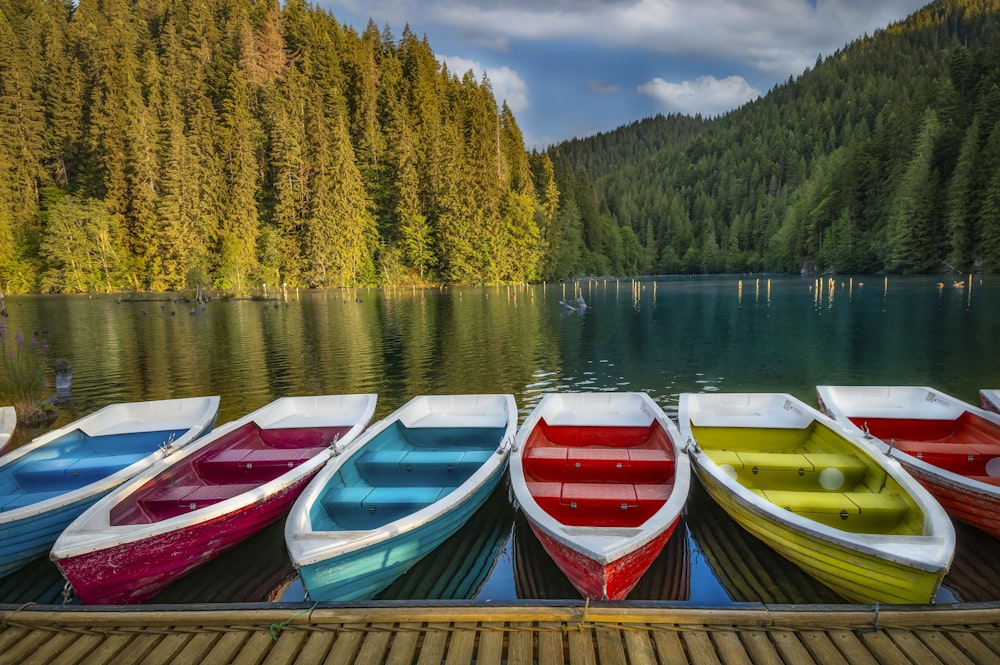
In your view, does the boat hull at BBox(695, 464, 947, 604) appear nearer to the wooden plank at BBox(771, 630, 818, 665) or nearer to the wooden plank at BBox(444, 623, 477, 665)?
the wooden plank at BBox(771, 630, 818, 665)

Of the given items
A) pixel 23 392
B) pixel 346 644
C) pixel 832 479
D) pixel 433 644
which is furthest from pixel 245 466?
pixel 23 392

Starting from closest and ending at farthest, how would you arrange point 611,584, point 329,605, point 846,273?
point 329,605 < point 611,584 < point 846,273

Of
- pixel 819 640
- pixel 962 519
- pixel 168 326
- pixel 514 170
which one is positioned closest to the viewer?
pixel 819 640

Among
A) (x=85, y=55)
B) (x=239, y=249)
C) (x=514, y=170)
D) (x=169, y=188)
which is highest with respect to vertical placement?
(x=85, y=55)

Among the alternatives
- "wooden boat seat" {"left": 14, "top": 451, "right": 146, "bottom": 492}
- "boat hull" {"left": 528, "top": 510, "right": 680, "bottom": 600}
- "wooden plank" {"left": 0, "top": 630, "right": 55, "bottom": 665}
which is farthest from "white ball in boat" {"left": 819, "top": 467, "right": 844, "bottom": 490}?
"wooden boat seat" {"left": 14, "top": 451, "right": 146, "bottom": 492}

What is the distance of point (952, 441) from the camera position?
848 centimetres

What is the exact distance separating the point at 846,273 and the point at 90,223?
342ft

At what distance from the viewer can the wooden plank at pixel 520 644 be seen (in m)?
3.45

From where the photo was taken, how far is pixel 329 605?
420 cm

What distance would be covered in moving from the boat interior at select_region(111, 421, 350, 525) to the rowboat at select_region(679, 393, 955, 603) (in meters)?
5.89

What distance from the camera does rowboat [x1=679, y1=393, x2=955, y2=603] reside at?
15.1 ft

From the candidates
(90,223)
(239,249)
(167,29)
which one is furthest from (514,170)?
(90,223)

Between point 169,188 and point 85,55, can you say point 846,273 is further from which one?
point 85,55

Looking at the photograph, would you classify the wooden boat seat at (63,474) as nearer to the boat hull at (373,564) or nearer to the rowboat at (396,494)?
the rowboat at (396,494)
